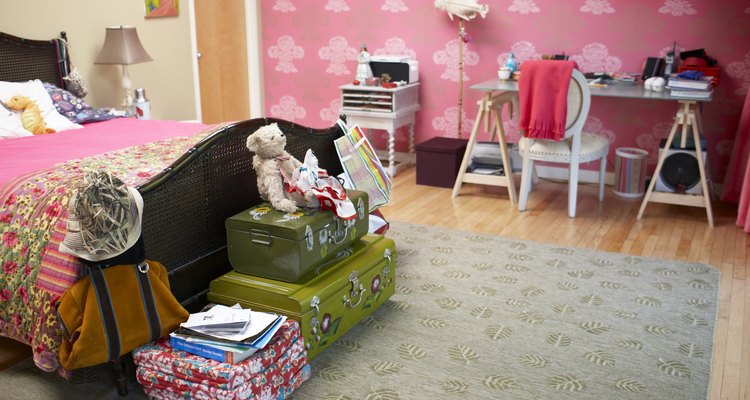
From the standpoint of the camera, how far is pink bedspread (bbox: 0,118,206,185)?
116 inches

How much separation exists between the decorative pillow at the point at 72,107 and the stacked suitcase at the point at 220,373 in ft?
7.37

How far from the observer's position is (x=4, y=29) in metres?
4.11

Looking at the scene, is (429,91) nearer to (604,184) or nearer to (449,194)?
(449,194)

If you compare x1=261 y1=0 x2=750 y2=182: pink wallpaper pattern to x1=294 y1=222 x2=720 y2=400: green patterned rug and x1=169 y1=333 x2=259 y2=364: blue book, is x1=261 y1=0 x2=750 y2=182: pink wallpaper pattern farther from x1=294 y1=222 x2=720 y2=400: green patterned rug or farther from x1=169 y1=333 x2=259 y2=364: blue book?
x1=169 y1=333 x2=259 y2=364: blue book

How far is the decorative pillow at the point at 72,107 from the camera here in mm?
3988

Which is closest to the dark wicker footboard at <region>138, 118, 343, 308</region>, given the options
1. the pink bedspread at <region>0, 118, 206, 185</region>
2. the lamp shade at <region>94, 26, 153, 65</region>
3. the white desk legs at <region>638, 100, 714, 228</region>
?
the pink bedspread at <region>0, 118, 206, 185</region>

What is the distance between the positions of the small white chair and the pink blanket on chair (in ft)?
0.22

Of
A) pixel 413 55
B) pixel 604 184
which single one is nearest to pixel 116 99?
pixel 413 55

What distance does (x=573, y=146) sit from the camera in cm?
413

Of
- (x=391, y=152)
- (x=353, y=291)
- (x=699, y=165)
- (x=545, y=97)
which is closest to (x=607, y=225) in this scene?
(x=699, y=165)

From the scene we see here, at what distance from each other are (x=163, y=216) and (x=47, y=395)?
2.38 ft

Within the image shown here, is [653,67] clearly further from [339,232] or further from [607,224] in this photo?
[339,232]

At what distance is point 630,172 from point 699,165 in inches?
23.1

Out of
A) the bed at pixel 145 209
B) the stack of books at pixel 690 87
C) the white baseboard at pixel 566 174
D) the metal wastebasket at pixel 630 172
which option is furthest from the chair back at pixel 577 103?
the bed at pixel 145 209
